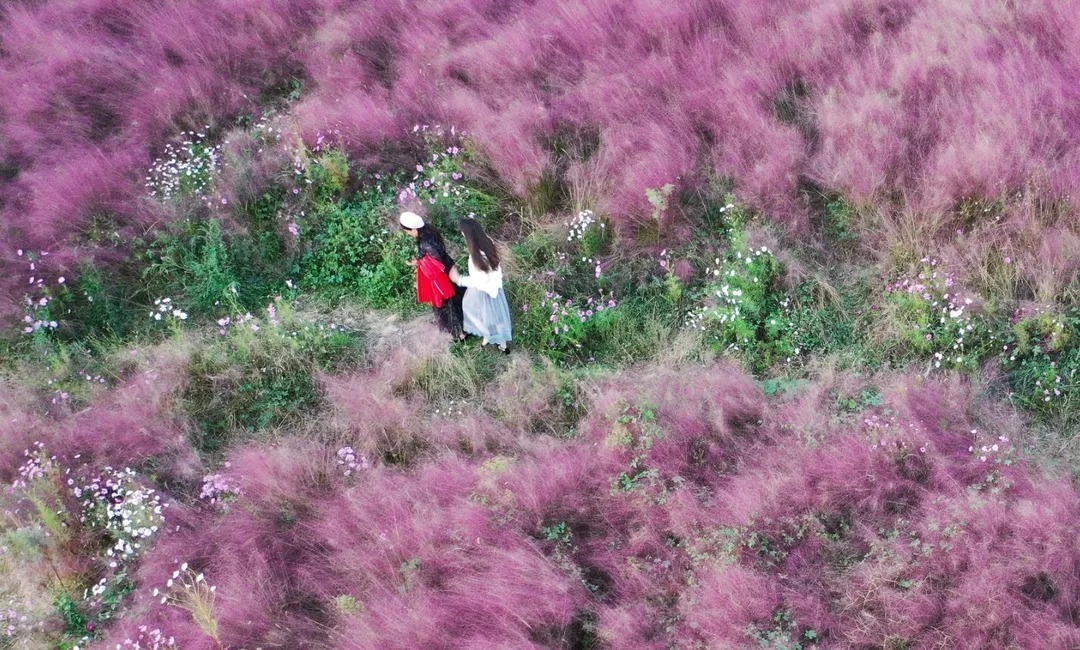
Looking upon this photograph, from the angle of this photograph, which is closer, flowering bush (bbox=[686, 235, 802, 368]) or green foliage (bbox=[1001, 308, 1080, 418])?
green foliage (bbox=[1001, 308, 1080, 418])

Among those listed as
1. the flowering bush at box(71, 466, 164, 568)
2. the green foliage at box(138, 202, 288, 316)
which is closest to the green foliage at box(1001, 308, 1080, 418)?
the flowering bush at box(71, 466, 164, 568)

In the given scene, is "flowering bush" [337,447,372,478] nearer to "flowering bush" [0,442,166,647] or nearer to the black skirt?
"flowering bush" [0,442,166,647]

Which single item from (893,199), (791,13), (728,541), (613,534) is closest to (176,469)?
(613,534)

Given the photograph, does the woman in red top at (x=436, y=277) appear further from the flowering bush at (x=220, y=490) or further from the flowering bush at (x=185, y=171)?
the flowering bush at (x=185, y=171)

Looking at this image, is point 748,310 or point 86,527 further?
point 748,310

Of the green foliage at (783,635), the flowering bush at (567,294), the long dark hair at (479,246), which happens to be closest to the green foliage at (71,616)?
the long dark hair at (479,246)

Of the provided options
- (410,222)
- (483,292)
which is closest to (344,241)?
(410,222)

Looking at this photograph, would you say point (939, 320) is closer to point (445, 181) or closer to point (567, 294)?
point (567, 294)
